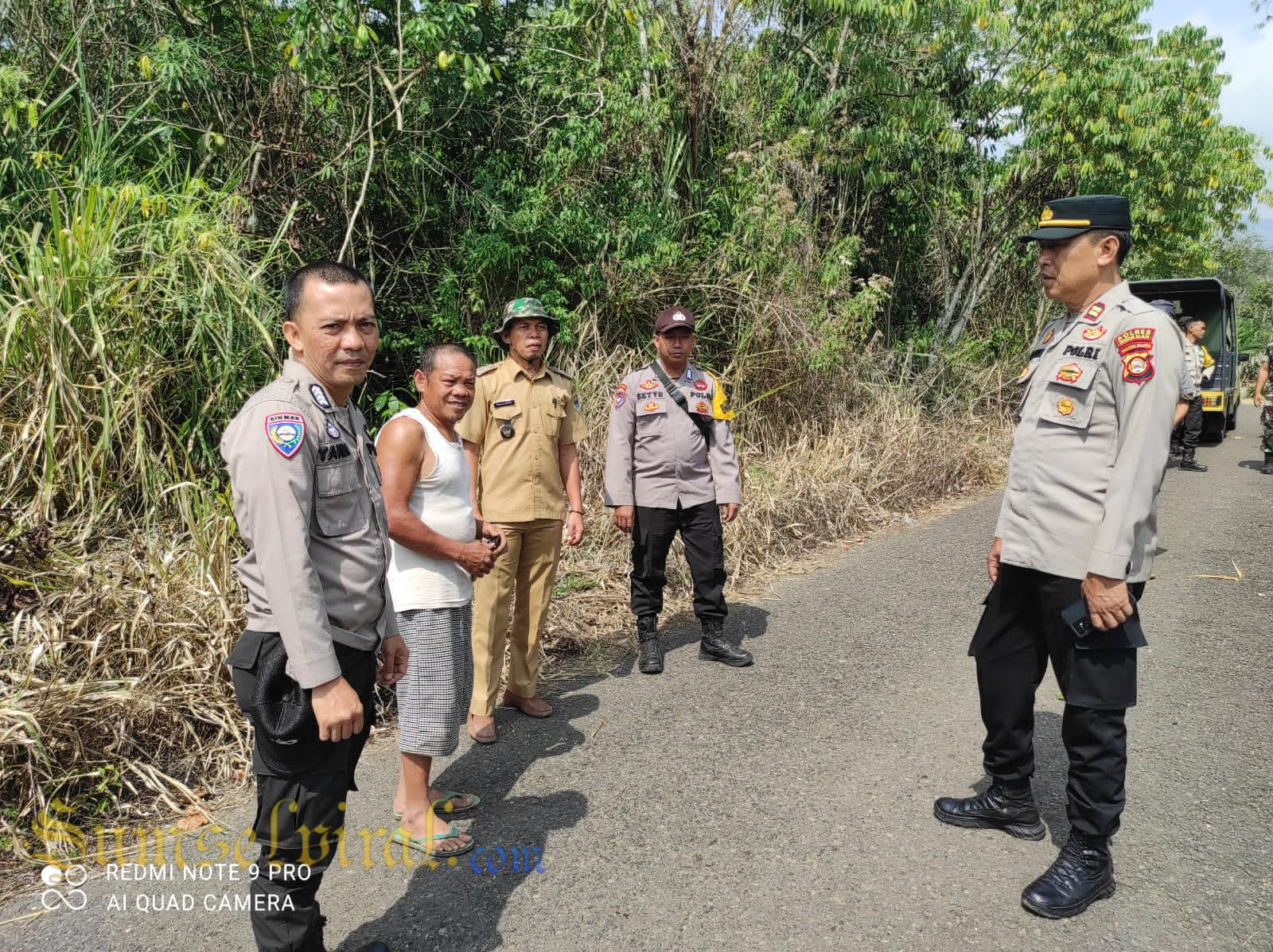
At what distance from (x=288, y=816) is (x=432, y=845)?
98 centimetres

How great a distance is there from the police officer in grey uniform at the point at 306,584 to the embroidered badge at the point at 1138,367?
2.17 m

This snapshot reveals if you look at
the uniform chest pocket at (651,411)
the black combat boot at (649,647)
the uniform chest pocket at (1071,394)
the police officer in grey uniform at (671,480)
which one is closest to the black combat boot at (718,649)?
the police officer in grey uniform at (671,480)

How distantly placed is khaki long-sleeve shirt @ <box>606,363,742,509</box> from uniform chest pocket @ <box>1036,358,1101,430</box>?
7.16 feet

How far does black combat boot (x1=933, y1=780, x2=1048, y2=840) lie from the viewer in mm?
3037

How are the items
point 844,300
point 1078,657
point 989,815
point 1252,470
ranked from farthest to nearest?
point 1252,470, point 844,300, point 989,815, point 1078,657

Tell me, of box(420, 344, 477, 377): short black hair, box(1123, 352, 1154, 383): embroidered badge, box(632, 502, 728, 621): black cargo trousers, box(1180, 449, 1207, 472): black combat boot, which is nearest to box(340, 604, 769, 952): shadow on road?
box(632, 502, 728, 621): black cargo trousers

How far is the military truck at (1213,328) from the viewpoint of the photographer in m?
13.2

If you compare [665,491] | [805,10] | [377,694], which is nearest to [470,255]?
[665,491]

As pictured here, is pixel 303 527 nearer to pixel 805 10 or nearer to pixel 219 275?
pixel 219 275

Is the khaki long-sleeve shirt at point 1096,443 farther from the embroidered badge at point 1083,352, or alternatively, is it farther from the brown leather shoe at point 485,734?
the brown leather shoe at point 485,734

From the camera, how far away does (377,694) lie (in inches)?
158

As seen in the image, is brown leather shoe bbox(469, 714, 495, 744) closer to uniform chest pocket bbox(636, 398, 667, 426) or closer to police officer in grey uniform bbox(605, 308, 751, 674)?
police officer in grey uniform bbox(605, 308, 751, 674)

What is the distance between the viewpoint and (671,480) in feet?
15.3

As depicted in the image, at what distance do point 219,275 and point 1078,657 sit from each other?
442 cm
